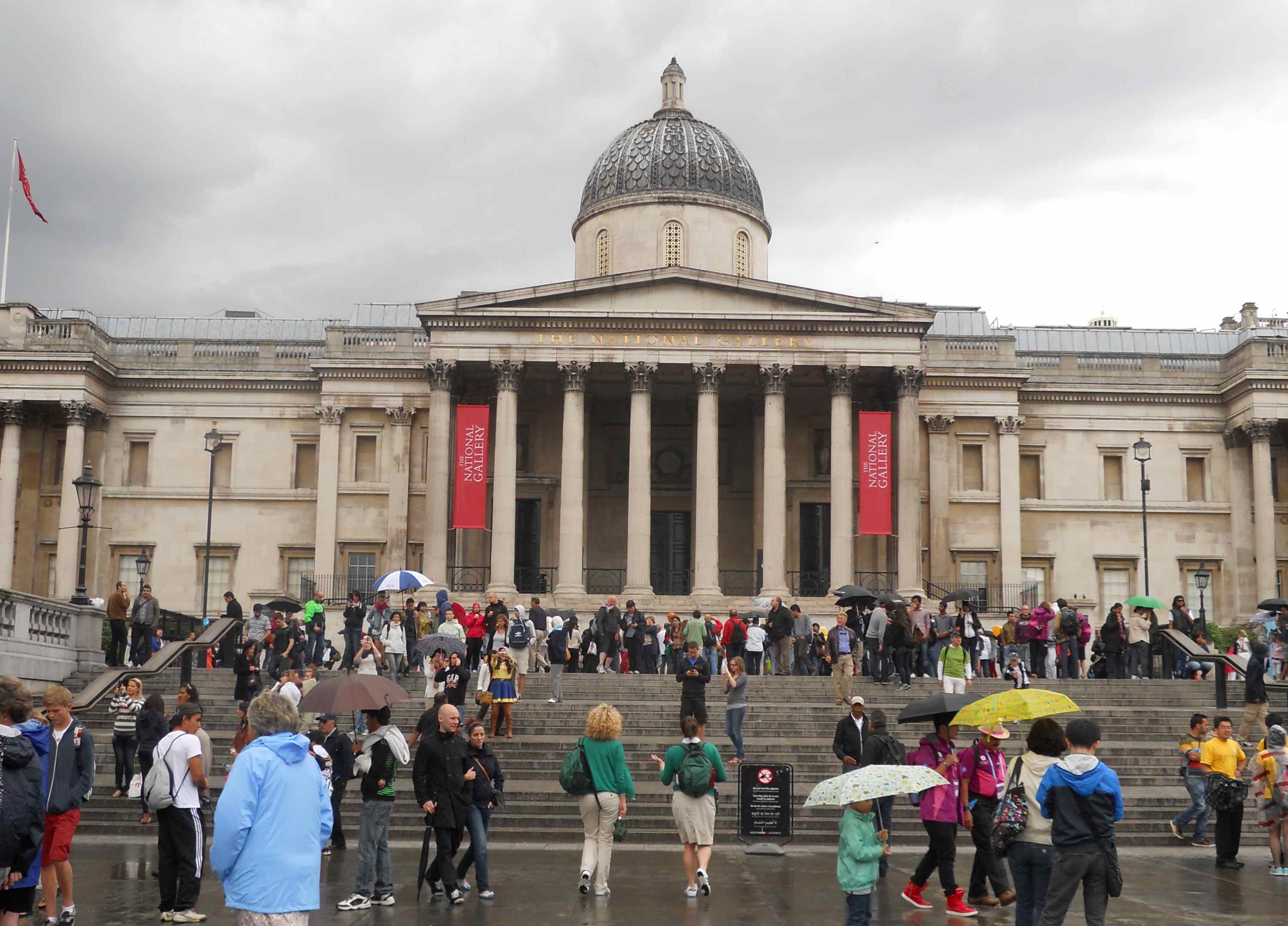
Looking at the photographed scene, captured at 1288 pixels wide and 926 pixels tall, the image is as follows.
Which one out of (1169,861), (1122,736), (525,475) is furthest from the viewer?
(525,475)

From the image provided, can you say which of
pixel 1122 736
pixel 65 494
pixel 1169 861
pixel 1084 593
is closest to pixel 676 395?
pixel 1084 593

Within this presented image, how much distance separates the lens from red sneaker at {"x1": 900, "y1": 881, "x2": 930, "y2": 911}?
42.0 ft

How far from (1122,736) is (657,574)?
22567 mm

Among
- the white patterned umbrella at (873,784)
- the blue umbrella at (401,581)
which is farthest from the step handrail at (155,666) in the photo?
the white patterned umbrella at (873,784)

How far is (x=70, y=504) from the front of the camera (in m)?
45.6

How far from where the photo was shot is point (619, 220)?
4703cm

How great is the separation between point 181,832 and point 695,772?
15.3 ft

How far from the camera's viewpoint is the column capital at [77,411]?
4556 cm

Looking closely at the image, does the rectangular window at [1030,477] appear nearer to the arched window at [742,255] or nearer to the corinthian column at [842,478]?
the corinthian column at [842,478]

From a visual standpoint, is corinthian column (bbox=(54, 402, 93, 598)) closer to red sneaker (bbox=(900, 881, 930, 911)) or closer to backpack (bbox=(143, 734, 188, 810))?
backpack (bbox=(143, 734, 188, 810))

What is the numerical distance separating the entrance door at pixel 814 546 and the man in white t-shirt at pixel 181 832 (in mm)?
33582

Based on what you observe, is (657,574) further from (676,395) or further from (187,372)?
(187,372)

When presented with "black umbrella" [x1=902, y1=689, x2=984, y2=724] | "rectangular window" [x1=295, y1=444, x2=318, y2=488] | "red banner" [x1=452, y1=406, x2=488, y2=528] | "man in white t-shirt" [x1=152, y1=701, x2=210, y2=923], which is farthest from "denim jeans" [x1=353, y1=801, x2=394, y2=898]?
"rectangular window" [x1=295, y1=444, x2=318, y2=488]

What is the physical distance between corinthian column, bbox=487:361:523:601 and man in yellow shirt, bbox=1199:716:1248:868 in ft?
82.4
